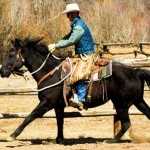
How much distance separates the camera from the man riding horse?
8758 mm

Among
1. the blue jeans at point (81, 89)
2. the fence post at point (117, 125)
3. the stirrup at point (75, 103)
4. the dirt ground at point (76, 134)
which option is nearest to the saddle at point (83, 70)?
the blue jeans at point (81, 89)

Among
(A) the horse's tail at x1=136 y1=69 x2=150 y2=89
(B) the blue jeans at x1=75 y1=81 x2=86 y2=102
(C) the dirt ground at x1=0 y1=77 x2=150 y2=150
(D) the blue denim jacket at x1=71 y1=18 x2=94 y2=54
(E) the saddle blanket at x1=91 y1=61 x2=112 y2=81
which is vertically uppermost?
(D) the blue denim jacket at x1=71 y1=18 x2=94 y2=54

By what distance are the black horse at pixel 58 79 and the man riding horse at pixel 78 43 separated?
224 millimetres

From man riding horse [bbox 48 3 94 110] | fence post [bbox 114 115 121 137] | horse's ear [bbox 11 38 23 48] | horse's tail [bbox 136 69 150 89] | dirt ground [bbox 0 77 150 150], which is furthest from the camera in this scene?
fence post [bbox 114 115 121 137]

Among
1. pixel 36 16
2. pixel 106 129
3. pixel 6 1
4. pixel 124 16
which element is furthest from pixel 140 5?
pixel 106 129

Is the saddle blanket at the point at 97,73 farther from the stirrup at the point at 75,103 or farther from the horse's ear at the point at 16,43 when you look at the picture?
the horse's ear at the point at 16,43

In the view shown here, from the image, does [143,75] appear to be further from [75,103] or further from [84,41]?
[75,103]

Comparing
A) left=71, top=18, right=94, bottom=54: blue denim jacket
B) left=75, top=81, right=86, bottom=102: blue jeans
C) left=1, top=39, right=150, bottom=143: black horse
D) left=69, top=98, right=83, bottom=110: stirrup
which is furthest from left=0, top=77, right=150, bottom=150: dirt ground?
left=71, top=18, right=94, bottom=54: blue denim jacket

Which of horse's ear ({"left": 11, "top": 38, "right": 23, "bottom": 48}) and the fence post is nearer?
horse's ear ({"left": 11, "top": 38, "right": 23, "bottom": 48})

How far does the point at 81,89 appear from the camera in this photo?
8.86 meters

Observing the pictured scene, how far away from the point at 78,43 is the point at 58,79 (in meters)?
0.69

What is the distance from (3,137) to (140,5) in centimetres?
5960

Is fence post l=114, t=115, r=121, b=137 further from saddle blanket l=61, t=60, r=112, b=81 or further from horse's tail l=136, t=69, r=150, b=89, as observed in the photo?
saddle blanket l=61, t=60, r=112, b=81

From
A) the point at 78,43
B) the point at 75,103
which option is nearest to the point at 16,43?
the point at 78,43
